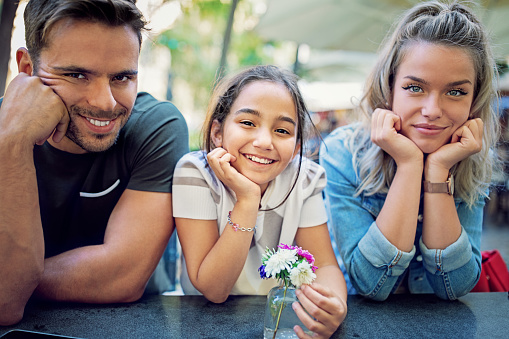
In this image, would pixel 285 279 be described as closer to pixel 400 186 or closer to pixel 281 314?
pixel 281 314

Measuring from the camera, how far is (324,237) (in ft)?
5.59

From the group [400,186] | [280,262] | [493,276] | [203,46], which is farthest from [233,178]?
[203,46]

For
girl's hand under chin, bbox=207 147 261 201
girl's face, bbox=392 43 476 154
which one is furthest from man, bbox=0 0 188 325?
girl's face, bbox=392 43 476 154

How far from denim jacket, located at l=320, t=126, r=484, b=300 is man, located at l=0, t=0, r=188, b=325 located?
75 centimetres

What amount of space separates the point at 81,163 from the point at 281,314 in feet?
3.38

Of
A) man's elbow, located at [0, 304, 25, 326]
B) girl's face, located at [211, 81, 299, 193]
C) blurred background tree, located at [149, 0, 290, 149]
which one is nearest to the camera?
man's elbow, located at [0, 304, 25, 326]

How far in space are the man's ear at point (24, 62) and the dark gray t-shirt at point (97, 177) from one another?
0.30 metres

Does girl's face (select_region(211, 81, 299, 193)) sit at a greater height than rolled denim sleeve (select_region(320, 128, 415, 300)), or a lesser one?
greater

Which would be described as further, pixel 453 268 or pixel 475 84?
pixel 475 84

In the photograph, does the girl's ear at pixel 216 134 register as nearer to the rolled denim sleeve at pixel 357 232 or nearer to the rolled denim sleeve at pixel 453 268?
the rolled denim sleeve at pixel 357 232

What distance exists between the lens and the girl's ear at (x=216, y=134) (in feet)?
5.76

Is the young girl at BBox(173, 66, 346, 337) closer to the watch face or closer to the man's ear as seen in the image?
the watch face

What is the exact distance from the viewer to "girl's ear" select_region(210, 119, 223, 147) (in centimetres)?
176

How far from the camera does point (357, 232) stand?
5.90 feet
